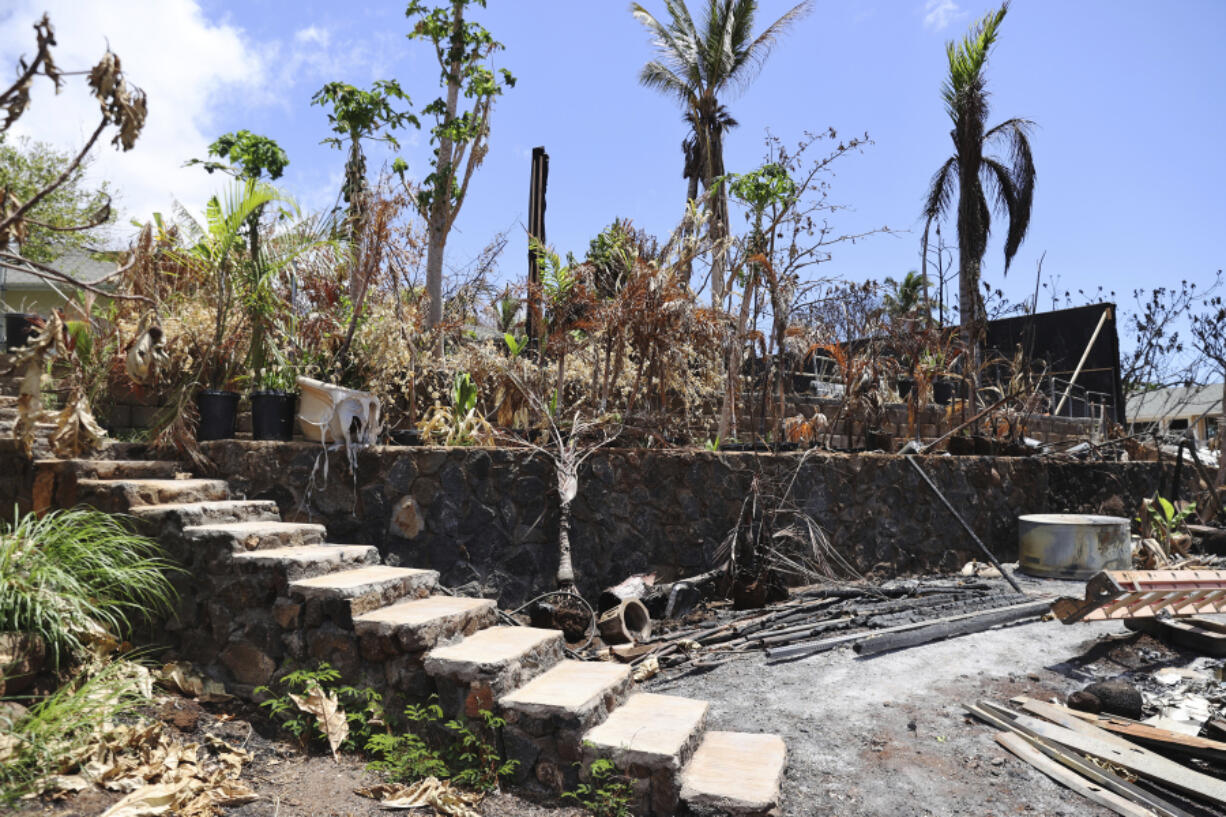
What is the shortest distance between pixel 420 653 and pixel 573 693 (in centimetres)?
69

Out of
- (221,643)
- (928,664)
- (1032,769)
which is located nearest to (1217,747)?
(1032,769)

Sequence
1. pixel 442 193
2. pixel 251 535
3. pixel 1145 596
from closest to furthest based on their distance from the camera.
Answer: pixel 251 535 → pixel 1145 596 → pixel 442 193

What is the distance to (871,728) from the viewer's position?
381 centimetres

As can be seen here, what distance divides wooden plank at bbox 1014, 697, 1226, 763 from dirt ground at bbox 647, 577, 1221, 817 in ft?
1.08

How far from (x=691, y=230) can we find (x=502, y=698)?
5395mm

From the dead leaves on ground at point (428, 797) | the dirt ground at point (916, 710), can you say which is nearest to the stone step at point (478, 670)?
the dead leaves on ground at point (428, 797)

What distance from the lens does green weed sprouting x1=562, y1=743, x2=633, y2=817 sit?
2.93 meters

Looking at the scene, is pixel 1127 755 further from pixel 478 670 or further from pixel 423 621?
pixel 423 621

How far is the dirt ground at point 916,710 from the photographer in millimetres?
3195

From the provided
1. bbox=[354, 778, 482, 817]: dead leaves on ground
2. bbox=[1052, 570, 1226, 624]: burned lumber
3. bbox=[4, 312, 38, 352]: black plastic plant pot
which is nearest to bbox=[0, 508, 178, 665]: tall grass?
bbox=[354, 778, 482, 817]: dead leaves on ground

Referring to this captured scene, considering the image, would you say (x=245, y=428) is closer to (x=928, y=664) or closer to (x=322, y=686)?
(x=322, y=686)

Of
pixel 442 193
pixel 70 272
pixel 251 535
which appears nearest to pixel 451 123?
pixel 442 193

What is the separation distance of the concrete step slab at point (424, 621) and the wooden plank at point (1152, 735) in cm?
285

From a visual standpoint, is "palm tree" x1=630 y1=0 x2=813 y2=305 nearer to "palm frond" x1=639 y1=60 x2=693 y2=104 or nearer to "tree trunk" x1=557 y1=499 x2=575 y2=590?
"palm frond" x1=639 y1=60 x2=693 y2=104
